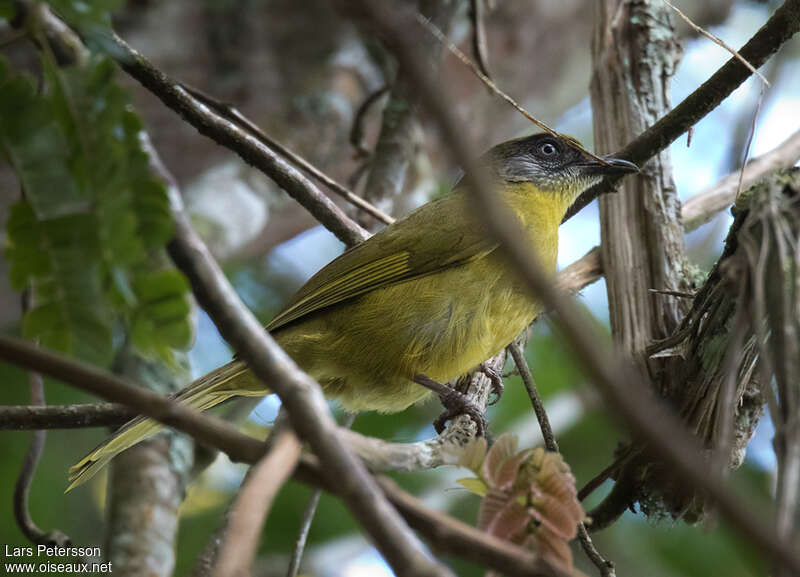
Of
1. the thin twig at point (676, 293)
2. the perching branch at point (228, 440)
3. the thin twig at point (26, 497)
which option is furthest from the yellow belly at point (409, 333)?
the perching branch at point (228, 440)

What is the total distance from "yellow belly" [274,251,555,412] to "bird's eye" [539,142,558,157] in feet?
3.12

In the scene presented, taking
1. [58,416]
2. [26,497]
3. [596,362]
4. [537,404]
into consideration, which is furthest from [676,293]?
[26,497]

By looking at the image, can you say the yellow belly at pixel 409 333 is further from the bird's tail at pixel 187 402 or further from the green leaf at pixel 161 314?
the green leaf at pixel 161 314

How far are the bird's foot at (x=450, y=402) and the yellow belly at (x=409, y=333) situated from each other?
42 mm

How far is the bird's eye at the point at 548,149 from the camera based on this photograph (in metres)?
4.46

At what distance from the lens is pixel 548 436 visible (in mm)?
2795

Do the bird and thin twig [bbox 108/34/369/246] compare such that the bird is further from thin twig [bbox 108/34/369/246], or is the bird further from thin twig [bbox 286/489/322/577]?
thin twig [bbox 286/489/322/577]

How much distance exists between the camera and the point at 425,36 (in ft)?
15.6

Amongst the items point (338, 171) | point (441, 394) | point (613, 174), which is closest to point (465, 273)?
point (441, 394)

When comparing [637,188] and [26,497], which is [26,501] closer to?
[26,497]

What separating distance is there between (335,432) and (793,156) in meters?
3.26

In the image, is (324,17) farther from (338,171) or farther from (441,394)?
(441,394)

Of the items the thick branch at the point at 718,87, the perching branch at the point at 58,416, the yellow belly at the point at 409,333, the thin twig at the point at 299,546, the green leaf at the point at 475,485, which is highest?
the thick branch at the point at 718,87

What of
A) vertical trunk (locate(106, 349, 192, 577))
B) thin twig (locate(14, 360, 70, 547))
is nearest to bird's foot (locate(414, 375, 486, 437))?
vertical trunk (locate(106, 349, 192, 577))
